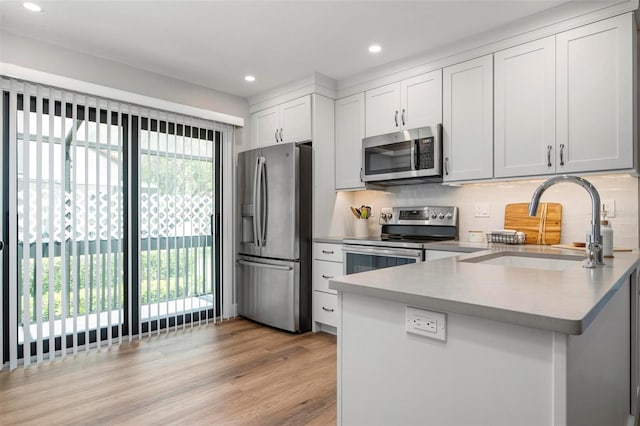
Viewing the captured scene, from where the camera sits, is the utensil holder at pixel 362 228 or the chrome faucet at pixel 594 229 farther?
the utensil holder at pixel 362 228

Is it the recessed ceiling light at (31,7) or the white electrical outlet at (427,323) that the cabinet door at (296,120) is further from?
the white electrical outlet at (427,323)

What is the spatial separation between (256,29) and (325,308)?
7.92 ft

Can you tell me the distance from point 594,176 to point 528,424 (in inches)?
86.0

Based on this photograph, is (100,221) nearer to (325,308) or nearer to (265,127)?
(265,127)

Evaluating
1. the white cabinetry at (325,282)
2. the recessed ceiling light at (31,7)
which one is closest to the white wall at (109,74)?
the recessed ceiling light at (31,7)

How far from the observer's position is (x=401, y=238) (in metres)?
3.36

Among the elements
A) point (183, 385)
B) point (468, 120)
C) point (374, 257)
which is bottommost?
point (183, 385)

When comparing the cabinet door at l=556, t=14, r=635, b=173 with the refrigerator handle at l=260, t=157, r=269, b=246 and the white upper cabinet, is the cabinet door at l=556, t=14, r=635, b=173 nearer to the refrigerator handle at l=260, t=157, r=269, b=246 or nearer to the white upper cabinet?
the white upper cabinet

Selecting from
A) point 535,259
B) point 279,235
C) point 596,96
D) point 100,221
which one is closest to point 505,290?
point 535,259

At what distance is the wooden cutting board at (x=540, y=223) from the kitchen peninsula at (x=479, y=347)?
4.48 feet

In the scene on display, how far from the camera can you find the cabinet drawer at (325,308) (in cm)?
341

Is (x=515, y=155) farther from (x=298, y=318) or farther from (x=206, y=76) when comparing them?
(x=206, y=76)

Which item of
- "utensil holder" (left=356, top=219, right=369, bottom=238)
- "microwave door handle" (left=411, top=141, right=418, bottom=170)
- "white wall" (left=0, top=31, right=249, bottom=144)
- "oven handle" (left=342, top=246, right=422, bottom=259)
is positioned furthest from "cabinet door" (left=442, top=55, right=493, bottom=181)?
"white wall" (left=0, top=31, right=249, bottom=144)

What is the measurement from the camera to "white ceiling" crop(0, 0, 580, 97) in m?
2.38
